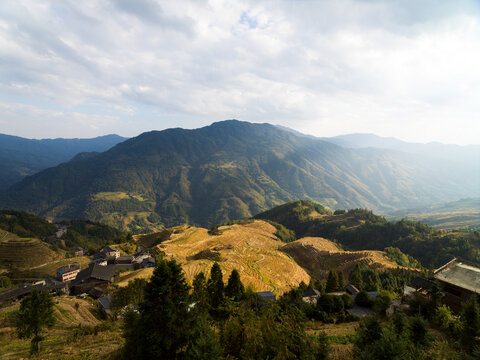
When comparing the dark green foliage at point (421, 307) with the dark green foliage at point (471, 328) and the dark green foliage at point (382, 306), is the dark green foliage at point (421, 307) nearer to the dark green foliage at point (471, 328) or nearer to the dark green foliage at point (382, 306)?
the dark green foliage at point (382, 306)

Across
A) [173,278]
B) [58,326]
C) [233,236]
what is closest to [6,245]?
[233,236]

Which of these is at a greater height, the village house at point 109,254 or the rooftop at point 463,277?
the rooftop at point 463,277

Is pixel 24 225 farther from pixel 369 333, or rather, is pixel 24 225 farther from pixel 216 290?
pixel 369 333

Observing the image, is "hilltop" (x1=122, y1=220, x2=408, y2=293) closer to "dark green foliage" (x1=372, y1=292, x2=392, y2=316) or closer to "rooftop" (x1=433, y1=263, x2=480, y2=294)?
"dark green foliage" (x1=372, y1=292, x2=392, y2=316)

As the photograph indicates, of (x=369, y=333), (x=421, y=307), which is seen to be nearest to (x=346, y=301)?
(x=421, y=307)

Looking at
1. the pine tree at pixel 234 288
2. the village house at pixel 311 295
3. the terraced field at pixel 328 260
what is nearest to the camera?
the pine tree at pixel 234 288

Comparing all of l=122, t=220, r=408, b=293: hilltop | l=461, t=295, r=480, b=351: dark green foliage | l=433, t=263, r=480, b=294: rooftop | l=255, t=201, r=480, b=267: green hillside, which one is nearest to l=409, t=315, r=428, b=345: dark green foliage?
l=461, t=295, r=480, b=351: dark green foliage

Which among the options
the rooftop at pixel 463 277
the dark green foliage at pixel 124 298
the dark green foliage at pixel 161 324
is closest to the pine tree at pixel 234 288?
the dark green foliage at pixel 124 298
